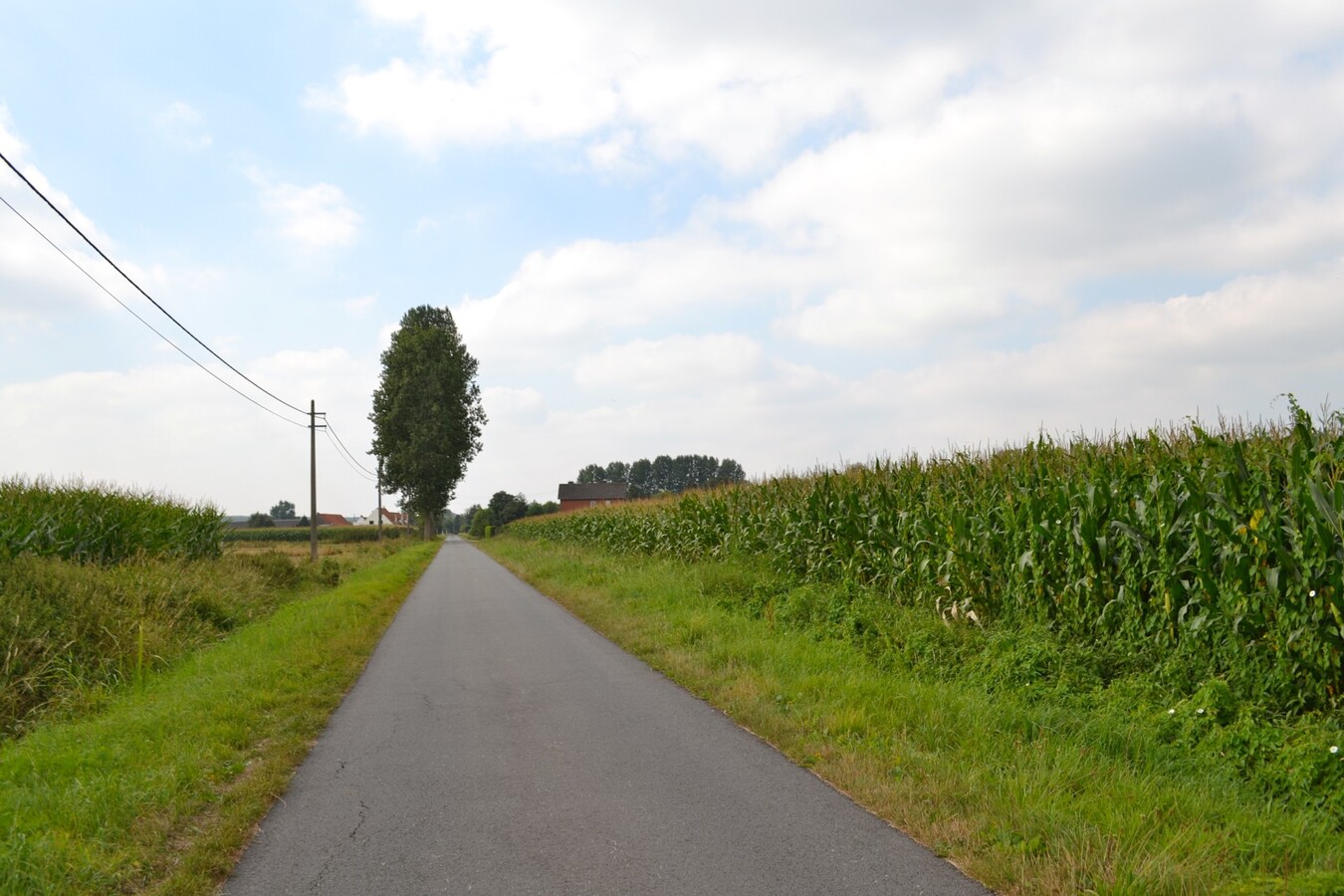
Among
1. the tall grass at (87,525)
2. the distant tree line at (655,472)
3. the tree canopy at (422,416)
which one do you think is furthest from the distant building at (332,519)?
the tall grass at (87,525)

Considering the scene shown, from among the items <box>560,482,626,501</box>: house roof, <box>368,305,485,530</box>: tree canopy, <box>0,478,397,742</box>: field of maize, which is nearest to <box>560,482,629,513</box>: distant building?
<box>560,482,626,501</box>: house roof

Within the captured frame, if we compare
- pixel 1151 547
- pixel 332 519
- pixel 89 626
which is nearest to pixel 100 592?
pixel 89 626

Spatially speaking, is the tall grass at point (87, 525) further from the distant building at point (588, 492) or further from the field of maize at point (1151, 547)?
the distant building at point (588, 492)

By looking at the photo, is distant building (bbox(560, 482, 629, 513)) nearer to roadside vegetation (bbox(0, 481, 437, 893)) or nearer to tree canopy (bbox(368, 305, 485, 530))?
tree canopy (bbox(368, 305, 485, 530))

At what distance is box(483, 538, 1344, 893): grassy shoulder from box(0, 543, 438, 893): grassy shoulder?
352 cm

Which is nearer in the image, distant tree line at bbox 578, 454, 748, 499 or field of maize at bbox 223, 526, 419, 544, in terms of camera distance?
field of maize at bbox 223, 526, 419, 544

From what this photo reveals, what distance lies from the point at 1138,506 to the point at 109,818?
7.52m

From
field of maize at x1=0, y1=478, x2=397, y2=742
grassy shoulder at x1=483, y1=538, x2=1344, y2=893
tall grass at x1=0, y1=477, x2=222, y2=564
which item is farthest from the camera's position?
tall grass at x1=0, y1=477, x2=222, y2=564

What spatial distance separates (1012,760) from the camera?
524cm

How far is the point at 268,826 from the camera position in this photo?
4.72 m

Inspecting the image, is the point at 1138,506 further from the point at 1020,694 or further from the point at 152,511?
the point at 152,511

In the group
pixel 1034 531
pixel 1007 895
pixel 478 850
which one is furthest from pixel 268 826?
pixel 1034 531

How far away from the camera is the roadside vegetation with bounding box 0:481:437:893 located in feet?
14.2

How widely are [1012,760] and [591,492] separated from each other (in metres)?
112
